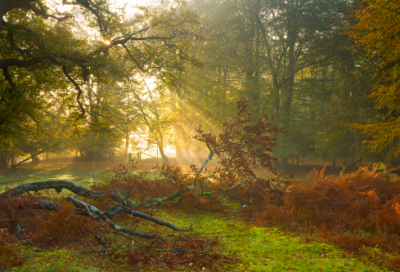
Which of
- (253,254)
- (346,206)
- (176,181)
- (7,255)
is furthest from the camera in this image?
(176,181)

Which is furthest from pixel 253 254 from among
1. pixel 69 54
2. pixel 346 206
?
pixel 69 54

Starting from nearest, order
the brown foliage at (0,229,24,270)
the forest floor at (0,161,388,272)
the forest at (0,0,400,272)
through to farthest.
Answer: the brown foliage at (0,229,24,270) → the forest floor at (0,161,388,272) → the forest at (0,0,400,272)

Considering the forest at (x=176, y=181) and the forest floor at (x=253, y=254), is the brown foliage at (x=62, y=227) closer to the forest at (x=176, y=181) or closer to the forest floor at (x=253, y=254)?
the forest at (x=176, y=181)

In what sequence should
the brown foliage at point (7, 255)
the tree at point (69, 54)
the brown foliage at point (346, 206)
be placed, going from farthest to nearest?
1. the tree at point (69, 54)
2. the brown foliage at point (346, 206)
3. the brown foliage at point (7, 255)

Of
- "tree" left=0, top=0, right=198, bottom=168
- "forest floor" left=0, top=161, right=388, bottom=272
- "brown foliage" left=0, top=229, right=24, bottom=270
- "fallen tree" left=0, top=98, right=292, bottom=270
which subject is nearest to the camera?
"brown foliage" left=0, top=229, right=24, bottom=270

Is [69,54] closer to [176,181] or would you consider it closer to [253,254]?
[176,181]

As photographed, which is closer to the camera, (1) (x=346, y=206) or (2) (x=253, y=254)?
(2) (x=253, y=254)

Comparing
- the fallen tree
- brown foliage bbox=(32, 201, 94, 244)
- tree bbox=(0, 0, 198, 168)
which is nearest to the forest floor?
brown foliage bbox=(32, 201, 94, 244)

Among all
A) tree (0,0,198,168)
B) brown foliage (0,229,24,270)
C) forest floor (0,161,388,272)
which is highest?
tree (0,0,198,168)

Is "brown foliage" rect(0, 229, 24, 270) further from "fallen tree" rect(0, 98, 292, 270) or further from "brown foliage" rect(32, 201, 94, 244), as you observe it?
"fallen tree" rect(0, 98, 292, 270)

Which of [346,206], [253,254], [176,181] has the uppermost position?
[176,181]

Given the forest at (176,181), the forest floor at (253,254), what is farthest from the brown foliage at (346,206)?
the forest floor at (253,254)

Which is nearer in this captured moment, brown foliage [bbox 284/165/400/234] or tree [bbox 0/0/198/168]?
brown foliage [bbox 284/165/400/234]

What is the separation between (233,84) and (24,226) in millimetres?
22251
